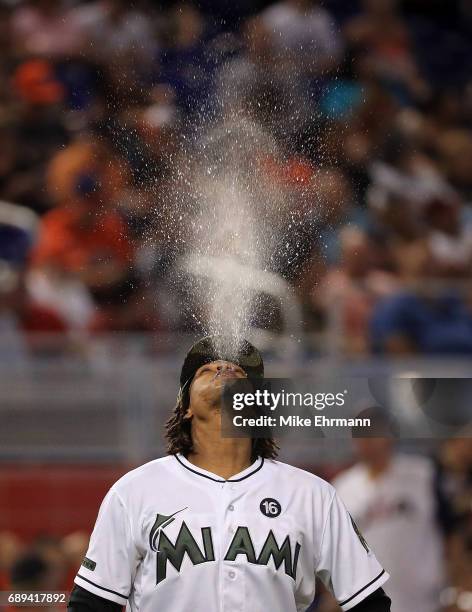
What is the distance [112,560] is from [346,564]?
407 millimetres

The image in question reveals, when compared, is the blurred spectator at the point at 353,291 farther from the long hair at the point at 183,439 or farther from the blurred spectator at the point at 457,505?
the long hair at the point at 183,439

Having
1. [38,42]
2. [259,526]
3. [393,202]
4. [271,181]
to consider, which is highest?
[38,42]

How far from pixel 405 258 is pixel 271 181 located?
75cm

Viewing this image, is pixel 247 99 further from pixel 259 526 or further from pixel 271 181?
pixel 259 526

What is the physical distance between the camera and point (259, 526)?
6.86 feet

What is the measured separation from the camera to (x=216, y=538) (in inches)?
81.8

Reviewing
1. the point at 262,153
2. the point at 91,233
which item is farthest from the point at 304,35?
the point at 91,233

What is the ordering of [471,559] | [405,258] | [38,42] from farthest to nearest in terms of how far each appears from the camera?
[38,42] → [405,258] → [471,559]

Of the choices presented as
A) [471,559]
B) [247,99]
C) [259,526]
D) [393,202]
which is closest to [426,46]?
[393,202]
